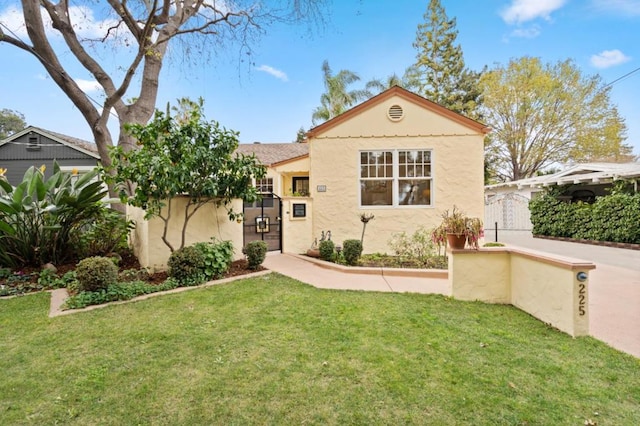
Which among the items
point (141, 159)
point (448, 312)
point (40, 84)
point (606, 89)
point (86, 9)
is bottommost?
point (448, 312)

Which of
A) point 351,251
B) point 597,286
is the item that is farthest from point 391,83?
point 597,286

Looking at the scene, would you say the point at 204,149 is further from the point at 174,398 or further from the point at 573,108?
the point at 573,108

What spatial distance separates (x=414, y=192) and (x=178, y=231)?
263 inches

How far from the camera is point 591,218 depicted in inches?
446

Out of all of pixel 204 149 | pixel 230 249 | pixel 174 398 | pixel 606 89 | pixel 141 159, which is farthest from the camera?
pixel 606 89

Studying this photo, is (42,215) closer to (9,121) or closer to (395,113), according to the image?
(395,113)

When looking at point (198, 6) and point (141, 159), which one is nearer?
point (141, 159)

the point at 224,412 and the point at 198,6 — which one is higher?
the point at 198,6

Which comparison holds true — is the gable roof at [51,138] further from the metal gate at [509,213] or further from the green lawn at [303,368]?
the metal gate at [509,213]

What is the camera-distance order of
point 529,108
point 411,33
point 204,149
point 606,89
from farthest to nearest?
point 411,33 < point 529,108 < point 606,89 < point 204,149

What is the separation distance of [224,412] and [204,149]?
4.56 meters

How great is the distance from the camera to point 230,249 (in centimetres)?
614

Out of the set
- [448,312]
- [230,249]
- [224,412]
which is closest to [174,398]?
[224,412]

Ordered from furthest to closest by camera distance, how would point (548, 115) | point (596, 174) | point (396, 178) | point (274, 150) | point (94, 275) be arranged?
point (548, 115) → point (274, 150) → point (596, 174) → point (396, 178) → point (94, 275)
